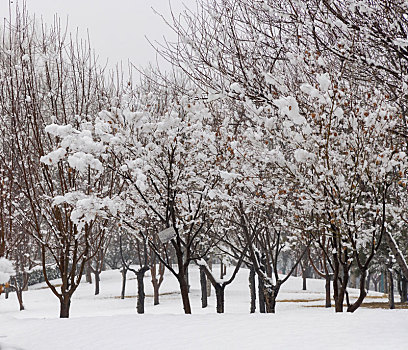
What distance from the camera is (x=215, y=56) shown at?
25.7 feet

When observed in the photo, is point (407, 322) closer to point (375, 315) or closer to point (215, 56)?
point (375, 315)

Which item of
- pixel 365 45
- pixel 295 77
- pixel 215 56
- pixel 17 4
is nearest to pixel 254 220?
pixel 295 77

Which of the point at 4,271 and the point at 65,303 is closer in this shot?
the point at 4,271

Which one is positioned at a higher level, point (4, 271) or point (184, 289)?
point (4, 271)

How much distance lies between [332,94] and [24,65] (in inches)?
238

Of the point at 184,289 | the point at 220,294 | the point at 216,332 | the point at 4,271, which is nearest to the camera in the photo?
the point at 4,271

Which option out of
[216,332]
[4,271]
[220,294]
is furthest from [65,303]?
[4,271]

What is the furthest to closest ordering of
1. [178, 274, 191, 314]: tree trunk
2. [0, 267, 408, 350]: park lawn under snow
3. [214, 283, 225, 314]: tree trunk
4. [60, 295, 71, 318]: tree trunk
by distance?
[214, 283, 225, 314]: tree trunk → [60, 295, 71, 318]: tree trunk → [178, 274, 191, 314]: tree trunk → [0, 267, 408, 350]: park lawn under snow

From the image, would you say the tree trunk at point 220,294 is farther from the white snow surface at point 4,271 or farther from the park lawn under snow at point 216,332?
the white snow surface at point 4,271

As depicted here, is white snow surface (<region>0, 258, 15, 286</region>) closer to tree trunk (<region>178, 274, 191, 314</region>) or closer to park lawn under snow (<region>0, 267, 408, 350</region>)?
park lawn under snow (<region>0, 267, 408, 350</region>)

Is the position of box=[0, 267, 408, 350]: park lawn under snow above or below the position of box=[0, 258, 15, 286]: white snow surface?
below

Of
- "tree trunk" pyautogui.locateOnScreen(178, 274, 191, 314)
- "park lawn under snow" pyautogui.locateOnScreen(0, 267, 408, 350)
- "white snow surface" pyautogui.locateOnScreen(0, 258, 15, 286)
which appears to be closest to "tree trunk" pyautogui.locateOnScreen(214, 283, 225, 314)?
"tree trunk" pyautogui.locateOnScreen(178, 274, 191, 314)

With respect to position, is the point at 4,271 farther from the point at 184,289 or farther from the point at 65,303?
the point at 65,303

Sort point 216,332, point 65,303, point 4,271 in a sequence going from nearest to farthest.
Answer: point 4,271
point 216,332
point 65,303
